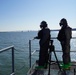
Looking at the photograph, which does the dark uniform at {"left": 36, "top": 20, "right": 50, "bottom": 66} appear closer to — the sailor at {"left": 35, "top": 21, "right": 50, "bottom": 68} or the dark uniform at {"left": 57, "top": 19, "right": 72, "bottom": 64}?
the sailor at {"left": 35, "top": 21, "right": 50, "bottom": 68}

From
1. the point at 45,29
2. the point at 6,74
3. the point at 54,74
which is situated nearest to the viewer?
the point at 54,74

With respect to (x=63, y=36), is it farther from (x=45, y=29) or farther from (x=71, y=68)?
(x=71, y=68)

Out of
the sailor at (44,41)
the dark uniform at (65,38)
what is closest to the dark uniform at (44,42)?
the sailor at (44,41)

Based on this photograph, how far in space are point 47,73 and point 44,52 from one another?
0.61m

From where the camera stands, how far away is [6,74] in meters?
13.9

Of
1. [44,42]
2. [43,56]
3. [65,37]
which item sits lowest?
[43,56]

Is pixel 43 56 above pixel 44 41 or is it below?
below

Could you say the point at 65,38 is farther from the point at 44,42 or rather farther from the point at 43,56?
the point at 43,56

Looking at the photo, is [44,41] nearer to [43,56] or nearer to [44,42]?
[44,42]

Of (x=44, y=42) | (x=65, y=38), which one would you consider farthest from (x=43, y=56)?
(x=65, y=38)

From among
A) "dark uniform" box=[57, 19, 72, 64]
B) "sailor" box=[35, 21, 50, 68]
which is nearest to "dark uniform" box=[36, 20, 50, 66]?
"sailor" box=[35, 21, 50, 68]

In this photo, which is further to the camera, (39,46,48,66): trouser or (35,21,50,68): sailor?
(39,46,48,66): trouser

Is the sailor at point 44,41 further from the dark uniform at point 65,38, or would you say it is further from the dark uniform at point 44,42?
the dark uniform at point 65,38

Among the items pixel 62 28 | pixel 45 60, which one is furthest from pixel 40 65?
pixel 62 28
